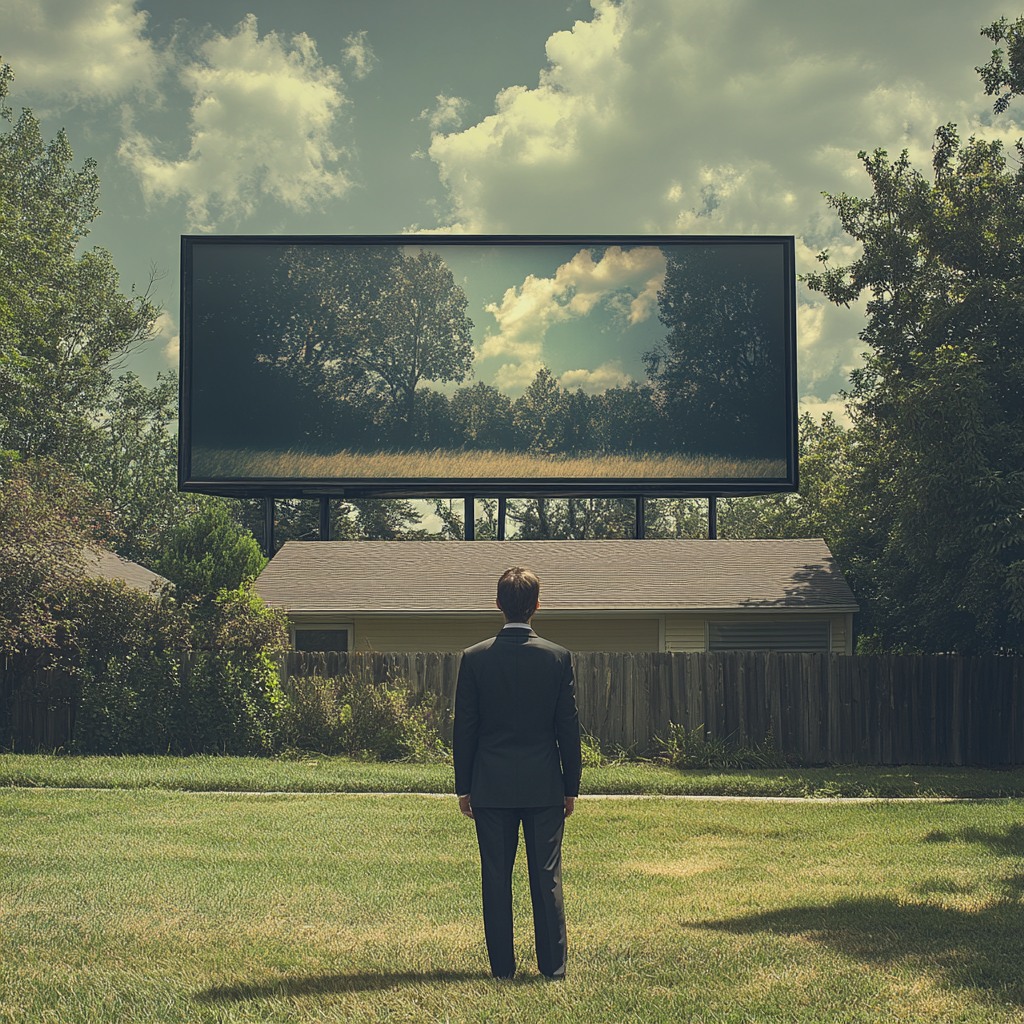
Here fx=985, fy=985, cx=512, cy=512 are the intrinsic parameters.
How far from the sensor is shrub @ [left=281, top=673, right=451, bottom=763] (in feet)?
52.1

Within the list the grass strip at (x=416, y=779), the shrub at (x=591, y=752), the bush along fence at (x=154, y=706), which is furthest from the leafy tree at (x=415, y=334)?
the grass strip at (x=416, y=779)

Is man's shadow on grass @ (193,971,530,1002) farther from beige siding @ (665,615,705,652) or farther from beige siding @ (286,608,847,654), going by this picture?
beige siding @ (665,615,705,652)

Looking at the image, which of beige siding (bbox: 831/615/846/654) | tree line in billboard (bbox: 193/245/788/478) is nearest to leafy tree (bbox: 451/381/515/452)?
tree line in billboard (bbox: 193/245/788/478)

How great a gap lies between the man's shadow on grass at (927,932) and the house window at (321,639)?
14.7 meters

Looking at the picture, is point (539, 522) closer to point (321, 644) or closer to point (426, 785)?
point (321, 644)

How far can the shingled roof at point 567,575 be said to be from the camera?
65.0 ft

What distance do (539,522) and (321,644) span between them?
31.4m

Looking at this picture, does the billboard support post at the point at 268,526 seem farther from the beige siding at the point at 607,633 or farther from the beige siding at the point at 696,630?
the beige siding at the point at 696,630

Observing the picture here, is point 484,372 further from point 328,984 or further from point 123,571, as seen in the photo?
point 328,984

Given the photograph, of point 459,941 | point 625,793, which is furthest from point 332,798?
point 459,941

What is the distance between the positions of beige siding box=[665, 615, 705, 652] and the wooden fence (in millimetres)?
3365

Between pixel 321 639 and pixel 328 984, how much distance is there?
1592 centimetres

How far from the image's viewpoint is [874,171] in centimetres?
2105

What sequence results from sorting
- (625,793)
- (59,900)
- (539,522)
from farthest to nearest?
(539,522) < (625,793) < (59,900)
